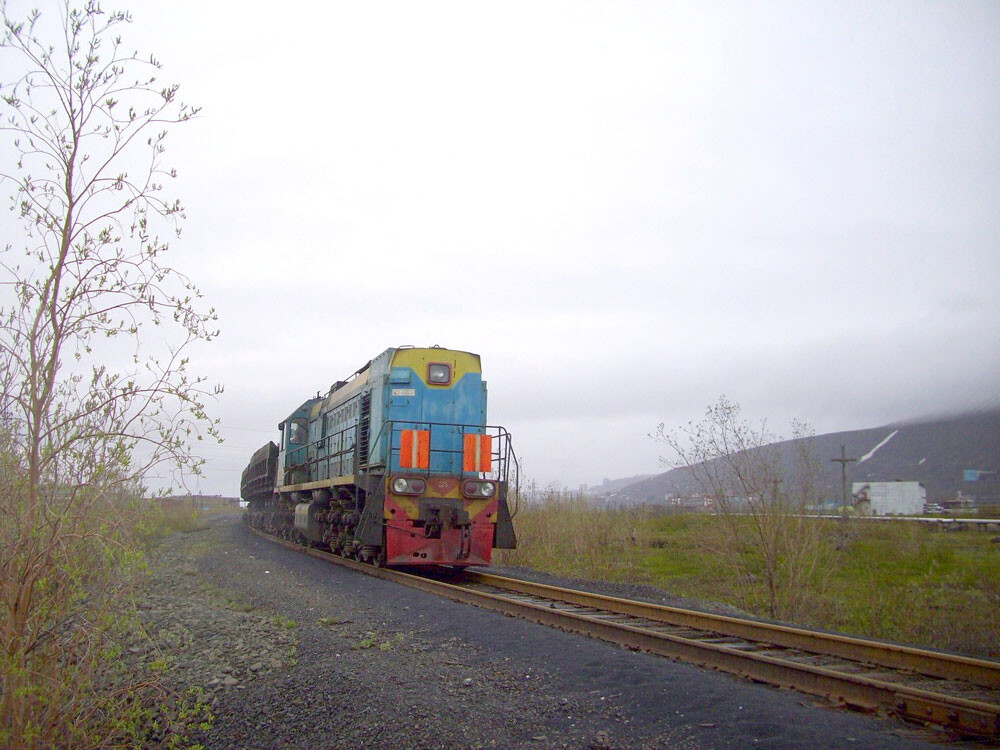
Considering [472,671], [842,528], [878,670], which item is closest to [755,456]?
→ [842,528]

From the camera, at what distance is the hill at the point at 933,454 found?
47.5 meters

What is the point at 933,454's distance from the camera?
2489 inches

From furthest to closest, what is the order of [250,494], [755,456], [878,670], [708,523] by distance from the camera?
[250,494] < [708,523] < [755,456] < [878,670]

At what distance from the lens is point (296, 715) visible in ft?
15.5

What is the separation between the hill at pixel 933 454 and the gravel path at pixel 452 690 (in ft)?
111

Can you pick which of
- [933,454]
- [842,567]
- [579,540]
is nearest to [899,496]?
[933,454]

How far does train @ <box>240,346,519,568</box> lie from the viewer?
11.4m

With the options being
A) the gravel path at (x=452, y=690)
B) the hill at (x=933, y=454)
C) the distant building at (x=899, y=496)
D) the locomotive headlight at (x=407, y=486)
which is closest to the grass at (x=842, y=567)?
the locomotive headlight at (x=407, y=486)

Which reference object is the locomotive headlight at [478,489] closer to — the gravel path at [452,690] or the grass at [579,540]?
the gravel path at [452,690]

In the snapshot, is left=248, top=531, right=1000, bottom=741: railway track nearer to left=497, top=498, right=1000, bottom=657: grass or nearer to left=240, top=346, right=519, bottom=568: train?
left=240, top=346, right=519, bottom=568: train

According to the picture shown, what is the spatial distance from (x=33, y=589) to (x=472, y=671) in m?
3.19

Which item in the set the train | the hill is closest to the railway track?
the train

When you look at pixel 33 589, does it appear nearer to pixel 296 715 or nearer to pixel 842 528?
pixel 296 715

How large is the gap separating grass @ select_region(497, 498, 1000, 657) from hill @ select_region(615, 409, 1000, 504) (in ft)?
62.5
